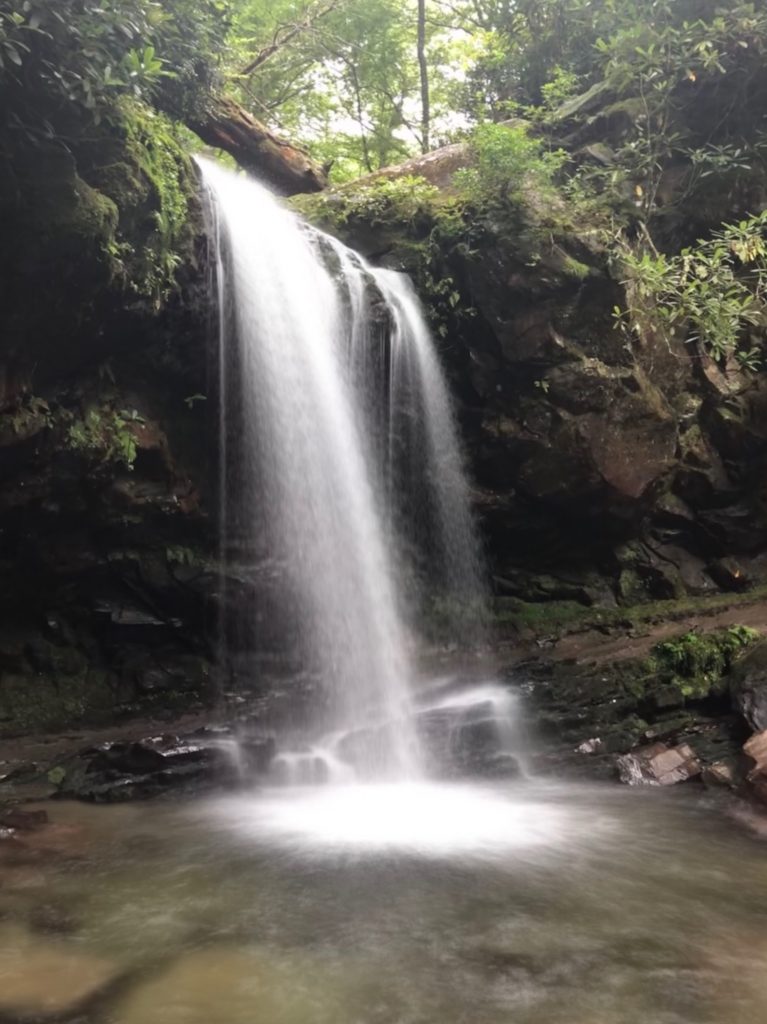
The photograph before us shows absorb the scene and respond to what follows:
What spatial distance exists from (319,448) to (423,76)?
473 inches

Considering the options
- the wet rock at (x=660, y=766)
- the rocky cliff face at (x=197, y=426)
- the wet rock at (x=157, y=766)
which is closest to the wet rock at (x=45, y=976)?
the wet rock at (x=157, y=766)

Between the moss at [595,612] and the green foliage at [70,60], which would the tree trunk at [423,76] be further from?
the moss at [595,612]

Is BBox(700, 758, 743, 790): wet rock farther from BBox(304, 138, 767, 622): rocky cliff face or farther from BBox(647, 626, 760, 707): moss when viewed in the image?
BBox(304, 138, 767, 622): rocky cliff face

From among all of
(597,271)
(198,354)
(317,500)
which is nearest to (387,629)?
(317,500)

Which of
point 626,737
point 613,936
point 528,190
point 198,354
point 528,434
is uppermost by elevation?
point 528,190

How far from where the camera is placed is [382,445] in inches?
432

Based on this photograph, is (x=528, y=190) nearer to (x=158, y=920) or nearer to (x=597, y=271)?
(x=597, y=271)

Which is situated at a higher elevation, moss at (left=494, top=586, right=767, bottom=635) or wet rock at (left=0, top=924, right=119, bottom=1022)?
wet rock at (left=0, top=924, right=119, bottom=1022)

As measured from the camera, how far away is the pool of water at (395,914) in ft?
11.1

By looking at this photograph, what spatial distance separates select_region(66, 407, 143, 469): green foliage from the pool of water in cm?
365

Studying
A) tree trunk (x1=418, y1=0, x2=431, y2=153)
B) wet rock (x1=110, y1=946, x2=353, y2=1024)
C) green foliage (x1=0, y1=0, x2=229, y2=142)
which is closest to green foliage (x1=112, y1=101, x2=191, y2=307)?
green foliage (x1=0, y1=0, x2=229, y2=142)

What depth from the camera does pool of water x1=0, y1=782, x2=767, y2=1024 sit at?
11.1 ft

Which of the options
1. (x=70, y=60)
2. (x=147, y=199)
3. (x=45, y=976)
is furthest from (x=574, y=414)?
(x=45, y=976)

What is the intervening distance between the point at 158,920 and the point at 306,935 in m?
0.84
